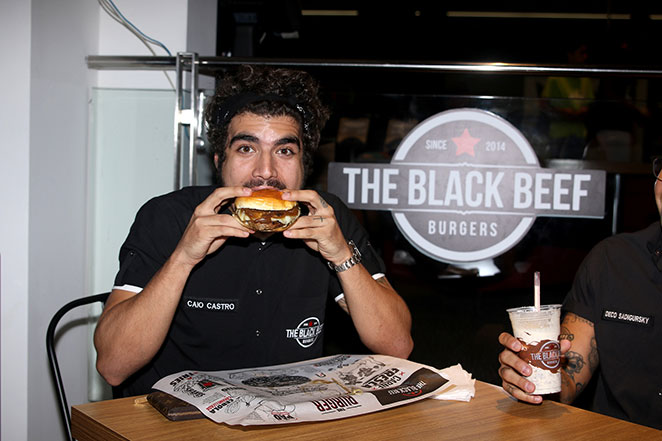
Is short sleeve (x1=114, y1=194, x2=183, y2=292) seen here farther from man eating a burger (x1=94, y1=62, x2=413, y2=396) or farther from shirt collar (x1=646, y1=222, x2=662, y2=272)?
shirt collar (x1=646, y1=222, x2=662, y2=272)

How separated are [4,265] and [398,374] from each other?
4.86ft

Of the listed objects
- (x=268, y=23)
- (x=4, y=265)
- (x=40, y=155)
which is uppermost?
(x=268, y=23)

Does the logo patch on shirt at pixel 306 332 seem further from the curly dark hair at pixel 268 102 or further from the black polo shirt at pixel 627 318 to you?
the black polo shirt at pixel 627 318

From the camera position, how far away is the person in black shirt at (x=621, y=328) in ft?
5.39

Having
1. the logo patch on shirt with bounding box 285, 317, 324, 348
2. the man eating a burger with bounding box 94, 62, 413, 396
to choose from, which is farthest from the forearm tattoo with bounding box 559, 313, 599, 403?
the logo patch on shirt with bounding box 285, 317, 324, 348

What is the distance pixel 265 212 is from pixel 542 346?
2.22ft

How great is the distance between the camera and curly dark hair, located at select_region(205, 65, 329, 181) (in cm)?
186

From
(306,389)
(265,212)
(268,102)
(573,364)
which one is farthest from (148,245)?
(573,364)

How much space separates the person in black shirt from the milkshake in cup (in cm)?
47

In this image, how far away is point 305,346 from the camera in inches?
68.5

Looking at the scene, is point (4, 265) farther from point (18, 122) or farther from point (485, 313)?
point (485, 313)

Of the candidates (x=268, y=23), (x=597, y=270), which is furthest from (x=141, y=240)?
(x=268, y=23)

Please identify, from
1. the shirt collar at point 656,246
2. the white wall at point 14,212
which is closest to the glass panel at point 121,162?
the white wall at point 14,212

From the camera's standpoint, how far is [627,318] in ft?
5.55
